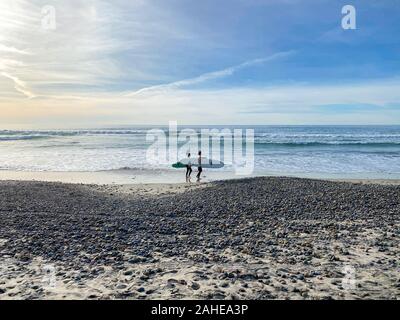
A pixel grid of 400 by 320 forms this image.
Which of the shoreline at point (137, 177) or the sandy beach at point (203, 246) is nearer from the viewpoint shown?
the sandy beach at point (203, 246)

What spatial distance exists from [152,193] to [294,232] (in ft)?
28.6

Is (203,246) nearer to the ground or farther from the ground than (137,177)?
farther from the ground

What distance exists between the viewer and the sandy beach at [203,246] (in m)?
6.03

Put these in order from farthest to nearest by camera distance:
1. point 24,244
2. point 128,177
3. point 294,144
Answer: point 294,144 → point 128,177 → point 24,244

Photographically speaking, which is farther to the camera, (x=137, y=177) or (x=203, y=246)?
(x=137, y=177)

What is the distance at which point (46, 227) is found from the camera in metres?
9.66

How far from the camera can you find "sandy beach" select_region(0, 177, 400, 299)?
237 inches

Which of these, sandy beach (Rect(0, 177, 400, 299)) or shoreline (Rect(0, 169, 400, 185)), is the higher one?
sandy beach (Rect(0, 177, 400, 299))

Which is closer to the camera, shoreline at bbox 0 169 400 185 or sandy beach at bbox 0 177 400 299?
sandy beach at bbox 0 177 400 299

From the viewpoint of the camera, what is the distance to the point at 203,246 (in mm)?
8242

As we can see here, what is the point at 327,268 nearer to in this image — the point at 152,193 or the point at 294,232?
the point at 294,232

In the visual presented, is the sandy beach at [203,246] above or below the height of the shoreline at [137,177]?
above
